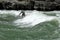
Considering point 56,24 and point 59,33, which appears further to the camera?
point 56,24

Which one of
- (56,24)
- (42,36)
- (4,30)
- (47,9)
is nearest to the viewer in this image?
(42,36)

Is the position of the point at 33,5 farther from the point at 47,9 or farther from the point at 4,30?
the point at 4,30

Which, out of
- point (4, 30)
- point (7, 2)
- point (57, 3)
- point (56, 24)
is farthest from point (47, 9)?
point (4, 30)

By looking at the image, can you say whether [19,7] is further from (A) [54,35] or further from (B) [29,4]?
(A) [54,35]

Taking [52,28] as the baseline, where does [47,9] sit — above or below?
below

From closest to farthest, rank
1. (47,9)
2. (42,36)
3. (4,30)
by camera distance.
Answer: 1. (42,36)
2. (4,30)
3. (47,9)

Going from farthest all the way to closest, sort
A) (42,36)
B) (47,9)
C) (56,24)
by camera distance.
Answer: (47,9)
(56,24)
(42,36)

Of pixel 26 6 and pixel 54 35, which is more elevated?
pixel 54 35

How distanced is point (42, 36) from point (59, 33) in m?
1.01

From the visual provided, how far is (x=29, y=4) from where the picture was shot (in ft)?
66.9

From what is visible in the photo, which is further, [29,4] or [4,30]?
[29,4]

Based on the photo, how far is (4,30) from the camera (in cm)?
1027

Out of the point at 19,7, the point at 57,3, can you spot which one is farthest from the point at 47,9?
the point at 19,7

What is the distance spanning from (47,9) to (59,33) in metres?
10.6
